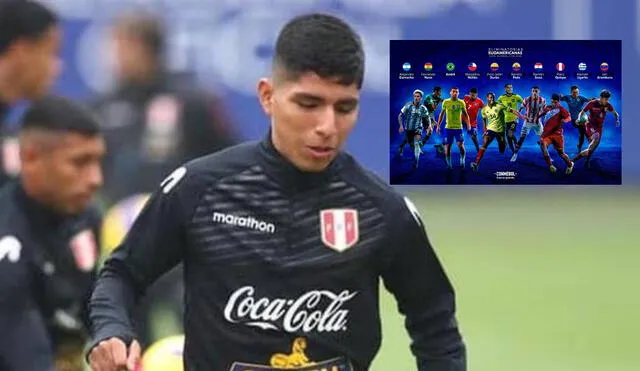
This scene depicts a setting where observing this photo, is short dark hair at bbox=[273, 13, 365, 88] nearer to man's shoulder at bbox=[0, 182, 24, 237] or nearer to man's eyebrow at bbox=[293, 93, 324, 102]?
man's eyebrow at bbox=[293, 93, 324, 102]

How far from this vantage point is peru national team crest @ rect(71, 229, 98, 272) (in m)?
Result: 2.72

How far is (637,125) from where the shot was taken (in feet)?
8.63

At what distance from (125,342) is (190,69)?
3.96 feet

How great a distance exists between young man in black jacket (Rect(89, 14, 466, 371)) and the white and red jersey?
831 millimetres

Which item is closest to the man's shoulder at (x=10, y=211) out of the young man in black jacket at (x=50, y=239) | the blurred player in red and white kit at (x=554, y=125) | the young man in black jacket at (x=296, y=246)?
the young man in black jacket at (x=50, y=239)

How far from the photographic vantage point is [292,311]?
1766mm

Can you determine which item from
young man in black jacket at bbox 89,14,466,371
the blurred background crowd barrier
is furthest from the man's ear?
the blurred background crowd barrier

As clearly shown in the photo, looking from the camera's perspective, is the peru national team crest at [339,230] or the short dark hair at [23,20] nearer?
the peru national team crest at [339,230]

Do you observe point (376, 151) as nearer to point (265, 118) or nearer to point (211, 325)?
point (265, 118)

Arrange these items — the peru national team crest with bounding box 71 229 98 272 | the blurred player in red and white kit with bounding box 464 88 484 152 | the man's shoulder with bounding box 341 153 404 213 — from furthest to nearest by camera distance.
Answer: the peru national team crest with bounding box 71 229 98 272, the blurred player in red and white kit with bounding box 464 88 484 152, the man's shoulder with bounding box 341 153 404 213

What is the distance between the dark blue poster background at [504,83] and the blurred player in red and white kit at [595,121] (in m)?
0.01

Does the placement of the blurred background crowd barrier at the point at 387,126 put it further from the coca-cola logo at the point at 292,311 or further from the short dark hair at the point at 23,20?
the coca-cola logo at the point at 292,311

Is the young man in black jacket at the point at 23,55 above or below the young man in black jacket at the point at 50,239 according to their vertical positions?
above

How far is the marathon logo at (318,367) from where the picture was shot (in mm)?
1742
